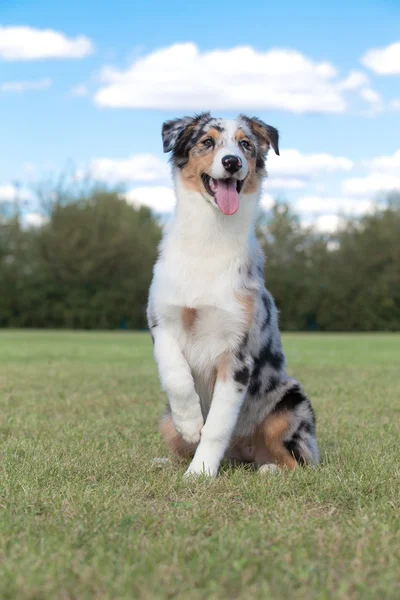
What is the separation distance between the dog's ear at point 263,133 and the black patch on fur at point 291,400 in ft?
5.87

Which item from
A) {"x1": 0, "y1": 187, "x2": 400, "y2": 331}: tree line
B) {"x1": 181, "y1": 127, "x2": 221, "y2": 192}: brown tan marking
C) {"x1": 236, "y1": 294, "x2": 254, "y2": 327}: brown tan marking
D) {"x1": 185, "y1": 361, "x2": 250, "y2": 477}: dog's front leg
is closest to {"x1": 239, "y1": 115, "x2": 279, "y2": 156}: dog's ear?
{"x1": 181, "y1": 127, "x2": 221, "y2": 192}: brown tan marking

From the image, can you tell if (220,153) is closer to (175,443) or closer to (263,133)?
(263,133)

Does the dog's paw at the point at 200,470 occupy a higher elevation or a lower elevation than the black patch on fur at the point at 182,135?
lower

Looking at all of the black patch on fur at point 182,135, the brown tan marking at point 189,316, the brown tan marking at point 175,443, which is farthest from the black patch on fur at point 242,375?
the black patch on fur at point 182,135

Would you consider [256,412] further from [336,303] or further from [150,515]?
[336,303]

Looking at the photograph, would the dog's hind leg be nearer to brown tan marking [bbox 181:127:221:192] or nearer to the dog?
the dog

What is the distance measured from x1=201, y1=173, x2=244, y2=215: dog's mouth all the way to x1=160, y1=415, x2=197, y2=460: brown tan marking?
1644 millimetres

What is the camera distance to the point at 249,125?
5516 millimetres

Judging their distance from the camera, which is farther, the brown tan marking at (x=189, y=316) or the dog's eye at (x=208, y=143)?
the dog's eye at (x=208, y=143)

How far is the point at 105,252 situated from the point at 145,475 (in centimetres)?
4181

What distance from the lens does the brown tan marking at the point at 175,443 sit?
17.8ft

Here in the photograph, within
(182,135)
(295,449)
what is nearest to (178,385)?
(295,449)

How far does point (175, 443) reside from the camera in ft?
18.0

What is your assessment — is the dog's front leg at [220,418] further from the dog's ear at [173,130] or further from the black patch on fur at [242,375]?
the dog's ear at [173,130]
